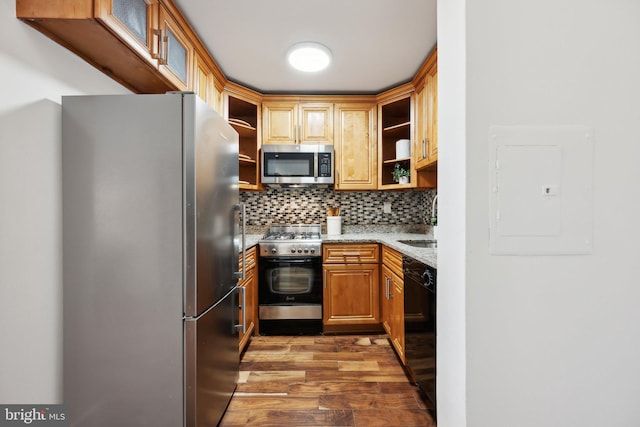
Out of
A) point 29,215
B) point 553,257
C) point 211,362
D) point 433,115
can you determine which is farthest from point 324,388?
point 433,115

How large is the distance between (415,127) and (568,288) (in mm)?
2223

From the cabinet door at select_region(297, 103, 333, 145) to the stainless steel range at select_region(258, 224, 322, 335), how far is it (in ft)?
3.57

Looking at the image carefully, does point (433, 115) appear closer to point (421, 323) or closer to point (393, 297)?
point (393, 297)

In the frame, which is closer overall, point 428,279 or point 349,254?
point 428,279

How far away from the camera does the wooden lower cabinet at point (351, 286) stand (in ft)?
9.11

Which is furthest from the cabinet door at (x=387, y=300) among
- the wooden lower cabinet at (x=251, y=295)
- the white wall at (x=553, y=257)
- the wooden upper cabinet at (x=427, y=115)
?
the white wall at (x=553, y=257)

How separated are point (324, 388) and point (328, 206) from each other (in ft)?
6.24

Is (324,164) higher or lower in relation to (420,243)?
higher

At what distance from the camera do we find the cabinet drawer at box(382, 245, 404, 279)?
2.21 meters

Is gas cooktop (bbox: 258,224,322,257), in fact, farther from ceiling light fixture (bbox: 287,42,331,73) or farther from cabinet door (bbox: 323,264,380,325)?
ceiling light fixture (bbox: 287,42,331,73)

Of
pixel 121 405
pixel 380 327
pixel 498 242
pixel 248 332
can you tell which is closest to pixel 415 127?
pixel 380 327

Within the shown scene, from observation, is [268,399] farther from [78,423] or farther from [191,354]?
[78,423]

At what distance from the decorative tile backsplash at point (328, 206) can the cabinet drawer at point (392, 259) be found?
0.76m

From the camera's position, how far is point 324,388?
1933 millimetres
